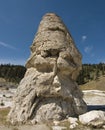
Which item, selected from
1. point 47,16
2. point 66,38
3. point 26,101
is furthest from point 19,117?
point 47,16

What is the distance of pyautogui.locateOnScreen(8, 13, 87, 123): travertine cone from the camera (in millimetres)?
17672

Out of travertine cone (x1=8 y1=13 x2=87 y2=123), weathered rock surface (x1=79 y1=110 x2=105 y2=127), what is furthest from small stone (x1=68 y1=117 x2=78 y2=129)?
travertine cone (x1=8 y1=13 x2=87 y2=123)

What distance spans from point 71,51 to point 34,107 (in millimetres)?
5811

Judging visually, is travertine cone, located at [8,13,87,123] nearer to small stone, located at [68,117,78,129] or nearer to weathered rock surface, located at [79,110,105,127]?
small stone, located at [68,117,78,129]

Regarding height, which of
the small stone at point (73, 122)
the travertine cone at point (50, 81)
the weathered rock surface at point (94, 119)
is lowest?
the small stone at point (73, 122)

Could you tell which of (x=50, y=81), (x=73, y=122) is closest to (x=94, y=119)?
(x=73, y=122)

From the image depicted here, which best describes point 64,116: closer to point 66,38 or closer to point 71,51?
point 71,51

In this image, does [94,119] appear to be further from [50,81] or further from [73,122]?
[50,81]

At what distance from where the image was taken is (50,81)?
61.3ft

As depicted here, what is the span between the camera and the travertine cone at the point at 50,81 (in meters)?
17.7

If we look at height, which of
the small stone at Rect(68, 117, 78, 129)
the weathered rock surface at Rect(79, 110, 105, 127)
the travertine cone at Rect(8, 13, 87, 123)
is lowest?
the small stone at Rect(68, 117, 78, 129)

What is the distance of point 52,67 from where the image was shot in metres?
19.3

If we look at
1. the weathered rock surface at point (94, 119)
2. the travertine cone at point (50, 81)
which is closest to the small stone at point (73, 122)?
the weathered rock surface at point (94, 119)

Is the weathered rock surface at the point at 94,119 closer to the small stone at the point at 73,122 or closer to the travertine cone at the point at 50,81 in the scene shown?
the small stone at the point at 73,122
